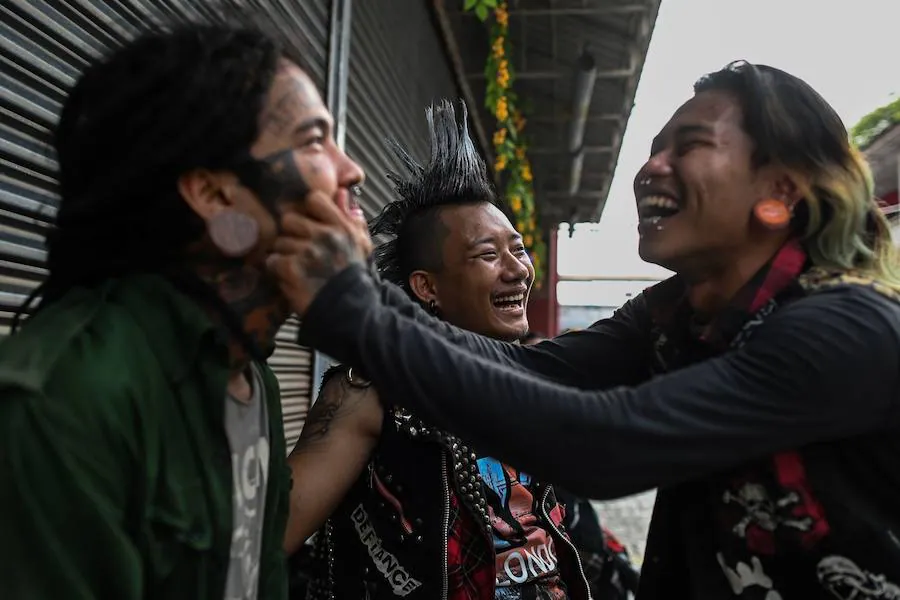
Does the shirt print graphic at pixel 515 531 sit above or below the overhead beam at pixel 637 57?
below

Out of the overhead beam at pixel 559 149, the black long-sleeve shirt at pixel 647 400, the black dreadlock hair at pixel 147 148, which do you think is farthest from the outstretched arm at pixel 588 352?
the overhead beam at pixel 559 149

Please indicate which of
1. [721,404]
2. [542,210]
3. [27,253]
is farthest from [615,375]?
[542,210]

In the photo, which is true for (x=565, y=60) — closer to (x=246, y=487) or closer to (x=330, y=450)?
(x=330, y=450)

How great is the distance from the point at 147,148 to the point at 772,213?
1.17m

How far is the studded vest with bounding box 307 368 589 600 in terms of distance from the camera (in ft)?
5.89

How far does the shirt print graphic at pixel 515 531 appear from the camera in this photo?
192 centimetres

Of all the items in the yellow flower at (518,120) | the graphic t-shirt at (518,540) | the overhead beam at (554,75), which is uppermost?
the overhead beam at (554,75)

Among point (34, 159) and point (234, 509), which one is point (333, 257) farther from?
point (34, 159)

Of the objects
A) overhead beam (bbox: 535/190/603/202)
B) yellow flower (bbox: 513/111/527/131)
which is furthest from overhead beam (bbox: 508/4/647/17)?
overhead beam (bbox: 535/190/603/202)

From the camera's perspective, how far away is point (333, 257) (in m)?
1.14

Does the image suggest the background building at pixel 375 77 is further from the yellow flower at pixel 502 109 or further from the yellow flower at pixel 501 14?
the yellow flower at pixel 502 109

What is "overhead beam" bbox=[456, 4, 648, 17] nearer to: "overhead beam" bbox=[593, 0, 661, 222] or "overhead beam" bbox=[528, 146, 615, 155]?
"overhead beam" bbox=[593, 0, 661, 222]

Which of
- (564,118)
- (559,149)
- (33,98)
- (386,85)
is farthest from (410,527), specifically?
(559,149)

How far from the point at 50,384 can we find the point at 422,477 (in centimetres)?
110
